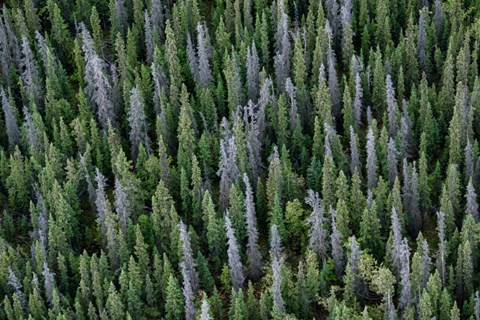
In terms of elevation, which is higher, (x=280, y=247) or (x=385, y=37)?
(x=385, y=37)

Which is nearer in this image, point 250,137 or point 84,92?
point 250,137

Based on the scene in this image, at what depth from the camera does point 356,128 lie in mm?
159625

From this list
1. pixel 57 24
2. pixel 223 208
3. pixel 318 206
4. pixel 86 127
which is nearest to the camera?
pixel 318 206

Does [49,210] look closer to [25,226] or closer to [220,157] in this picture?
[25,226]

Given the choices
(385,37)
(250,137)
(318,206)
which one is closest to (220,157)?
(250,137)

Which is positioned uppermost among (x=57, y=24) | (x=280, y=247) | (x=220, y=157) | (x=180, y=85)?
(x=57, y=24)

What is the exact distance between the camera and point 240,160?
501ft

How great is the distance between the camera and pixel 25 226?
158 m

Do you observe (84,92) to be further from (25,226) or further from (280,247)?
(280,247)

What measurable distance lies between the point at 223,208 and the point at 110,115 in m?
22.4

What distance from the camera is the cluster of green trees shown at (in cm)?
14212

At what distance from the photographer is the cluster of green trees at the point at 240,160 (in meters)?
142

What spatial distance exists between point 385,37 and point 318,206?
37098 millimetres

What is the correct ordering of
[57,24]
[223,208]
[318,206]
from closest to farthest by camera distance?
[318,206], [223,208], [57,24]
